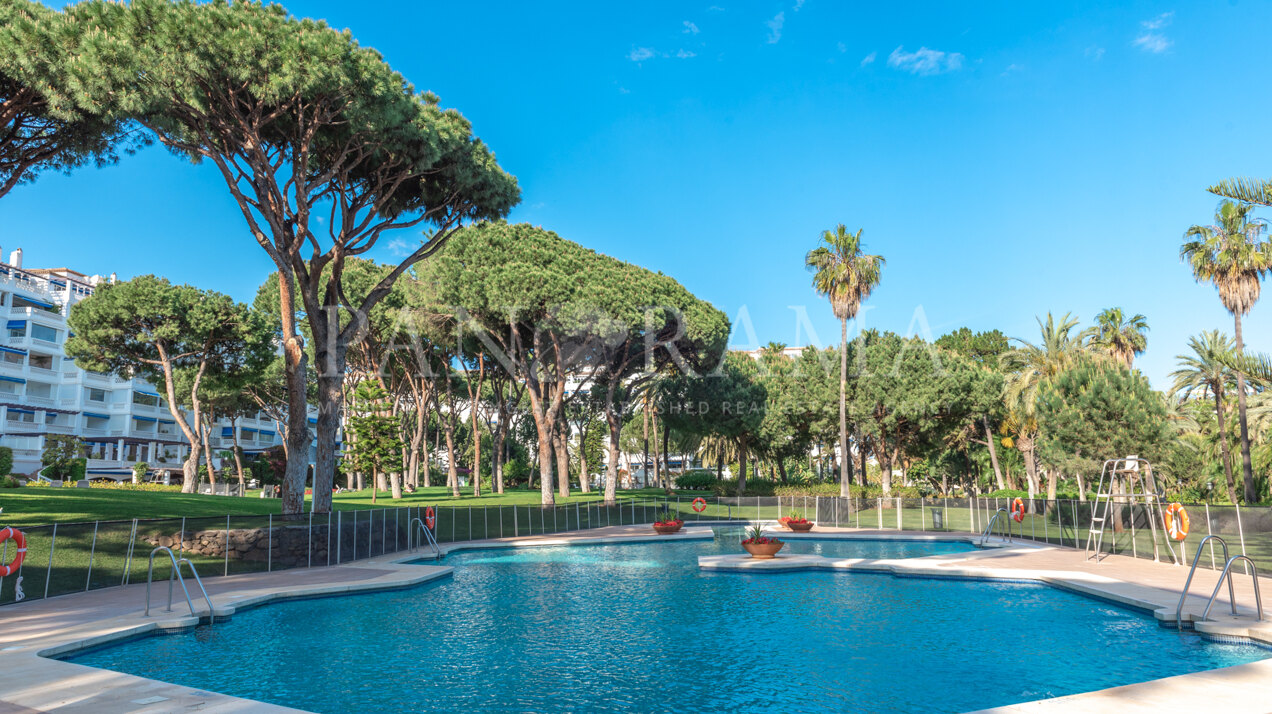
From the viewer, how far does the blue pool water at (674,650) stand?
949 centimetres

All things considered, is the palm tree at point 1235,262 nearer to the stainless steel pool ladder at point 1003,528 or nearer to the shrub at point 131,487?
the stainless steel pool ladder at point 1003,528

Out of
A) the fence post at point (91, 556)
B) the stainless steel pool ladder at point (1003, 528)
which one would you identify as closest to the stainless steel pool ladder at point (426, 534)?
the fence post at point (91, 556)

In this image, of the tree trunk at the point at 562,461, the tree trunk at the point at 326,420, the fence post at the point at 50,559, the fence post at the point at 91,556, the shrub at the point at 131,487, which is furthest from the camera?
the tree trunk at the point at 562,461

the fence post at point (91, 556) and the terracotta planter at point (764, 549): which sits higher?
the fence post at point (91, 556)

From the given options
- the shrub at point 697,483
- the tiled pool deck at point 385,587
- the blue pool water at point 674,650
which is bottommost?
the blue pool water at point 674,650

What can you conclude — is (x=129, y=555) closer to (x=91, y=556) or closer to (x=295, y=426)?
(x=91, y=556)

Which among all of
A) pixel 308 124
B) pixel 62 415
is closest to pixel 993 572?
pixel 308 124

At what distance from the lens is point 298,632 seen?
43.1 feet

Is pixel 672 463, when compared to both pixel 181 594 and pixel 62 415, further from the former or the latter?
pixel 181 594

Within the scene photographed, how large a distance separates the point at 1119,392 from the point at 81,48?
42.3m

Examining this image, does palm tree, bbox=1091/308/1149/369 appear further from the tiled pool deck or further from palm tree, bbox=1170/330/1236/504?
the tiled pool deck

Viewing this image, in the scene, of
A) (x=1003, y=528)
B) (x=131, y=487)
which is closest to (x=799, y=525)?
(x=1003, y=528)

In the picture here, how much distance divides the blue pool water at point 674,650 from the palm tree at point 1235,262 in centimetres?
2516

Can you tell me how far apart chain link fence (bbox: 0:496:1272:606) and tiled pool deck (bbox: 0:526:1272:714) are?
496 millimetres
